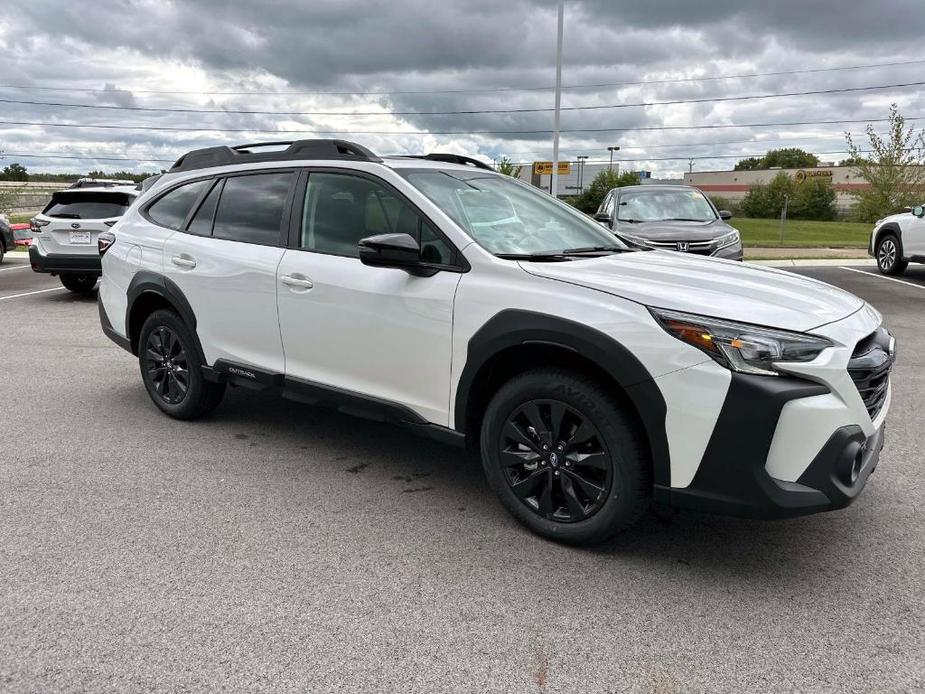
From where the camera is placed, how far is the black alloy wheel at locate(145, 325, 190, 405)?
205 inches

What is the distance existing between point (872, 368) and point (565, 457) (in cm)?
129

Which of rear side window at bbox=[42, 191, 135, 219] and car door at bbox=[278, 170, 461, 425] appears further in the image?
rear side window at bbox=[42, 191, 135, 219]

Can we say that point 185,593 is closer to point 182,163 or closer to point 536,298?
point 536,298

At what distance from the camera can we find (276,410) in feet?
18.6

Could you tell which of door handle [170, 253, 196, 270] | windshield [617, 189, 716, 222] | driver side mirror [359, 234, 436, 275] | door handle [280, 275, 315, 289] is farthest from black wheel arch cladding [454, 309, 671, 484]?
windshield [617, 189, 716, 222]

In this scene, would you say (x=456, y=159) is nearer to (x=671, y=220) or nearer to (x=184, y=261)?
(x=184, y=261)

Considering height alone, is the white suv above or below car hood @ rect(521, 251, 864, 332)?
below

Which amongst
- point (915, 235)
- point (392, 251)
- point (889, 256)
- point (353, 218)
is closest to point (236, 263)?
point (353, 218)

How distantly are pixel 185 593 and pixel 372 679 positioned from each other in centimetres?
96

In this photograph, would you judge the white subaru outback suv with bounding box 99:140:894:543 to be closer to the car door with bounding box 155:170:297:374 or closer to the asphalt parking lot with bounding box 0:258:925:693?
the car door with bounding box 155:170:297:374

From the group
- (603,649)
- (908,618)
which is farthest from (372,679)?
(908,618)

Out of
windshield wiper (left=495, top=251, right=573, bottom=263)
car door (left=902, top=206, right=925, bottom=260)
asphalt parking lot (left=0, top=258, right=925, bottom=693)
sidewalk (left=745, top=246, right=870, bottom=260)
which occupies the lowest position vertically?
sidewalk (left=745, top=246, right=870, bottom=260)

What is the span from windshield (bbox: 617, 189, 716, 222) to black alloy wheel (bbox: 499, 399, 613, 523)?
26.7 ft

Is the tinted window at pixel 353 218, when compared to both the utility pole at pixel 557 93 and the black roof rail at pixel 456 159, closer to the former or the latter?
the black roof rail at pixel 456 159
